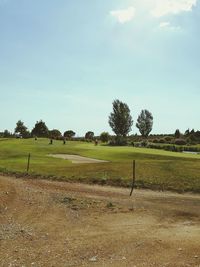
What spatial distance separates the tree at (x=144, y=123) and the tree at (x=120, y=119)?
19.3 metres

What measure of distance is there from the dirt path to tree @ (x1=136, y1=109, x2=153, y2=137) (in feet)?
356

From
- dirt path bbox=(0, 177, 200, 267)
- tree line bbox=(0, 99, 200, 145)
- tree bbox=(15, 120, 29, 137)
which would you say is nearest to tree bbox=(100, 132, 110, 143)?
tree line bbox=(0, 99, 200, 145)

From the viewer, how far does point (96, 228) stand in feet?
45.6

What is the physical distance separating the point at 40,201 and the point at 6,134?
344 ft

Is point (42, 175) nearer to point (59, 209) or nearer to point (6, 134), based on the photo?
point (59, 209)

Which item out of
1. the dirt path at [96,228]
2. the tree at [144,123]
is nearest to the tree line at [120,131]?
the tree at [144,123]

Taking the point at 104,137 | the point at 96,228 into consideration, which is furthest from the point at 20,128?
the point at 96,228

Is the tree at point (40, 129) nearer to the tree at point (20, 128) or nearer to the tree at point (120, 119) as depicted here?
the tree at point (20, 128)

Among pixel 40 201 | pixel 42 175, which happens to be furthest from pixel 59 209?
pixel 42 175

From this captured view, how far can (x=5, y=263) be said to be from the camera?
10180 mm

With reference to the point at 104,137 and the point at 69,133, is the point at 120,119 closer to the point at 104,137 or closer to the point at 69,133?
the point at 104,137

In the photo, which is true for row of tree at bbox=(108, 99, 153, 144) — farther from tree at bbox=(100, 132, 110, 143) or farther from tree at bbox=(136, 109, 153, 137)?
tree at bbox=(136, 109, 153, 137)

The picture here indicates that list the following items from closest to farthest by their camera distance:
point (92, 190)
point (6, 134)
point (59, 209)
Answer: point (59, 209) < point (92, 190) < point (6, 134)

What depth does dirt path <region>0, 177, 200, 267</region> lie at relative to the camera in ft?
34.8
